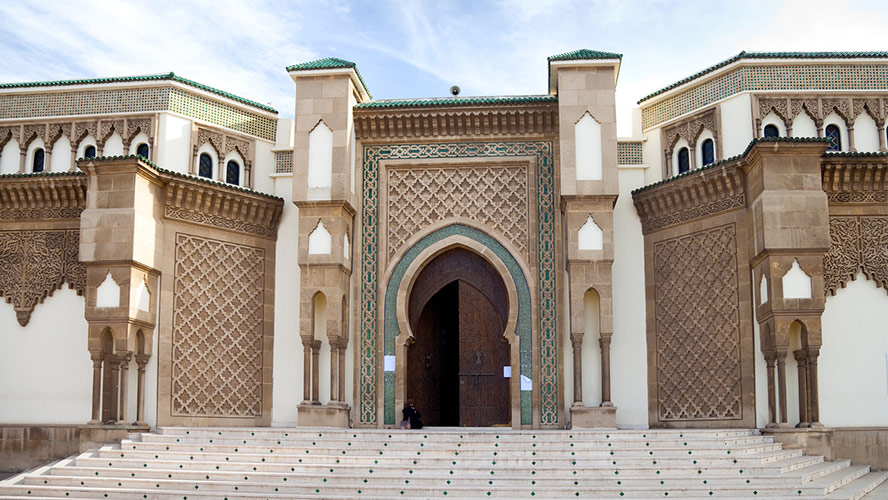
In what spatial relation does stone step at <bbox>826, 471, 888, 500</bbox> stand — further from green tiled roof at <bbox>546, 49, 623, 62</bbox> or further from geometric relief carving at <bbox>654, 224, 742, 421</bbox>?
green tiled roof at <bbox>546, 49, 623, 62</bbox>

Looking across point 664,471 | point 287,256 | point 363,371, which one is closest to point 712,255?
point 664,471

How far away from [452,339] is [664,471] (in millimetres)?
4766

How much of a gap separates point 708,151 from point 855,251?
6.42ft

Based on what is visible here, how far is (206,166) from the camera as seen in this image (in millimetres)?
11773

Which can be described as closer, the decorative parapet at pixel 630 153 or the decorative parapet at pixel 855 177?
the decorative parapet at pixel 855 177

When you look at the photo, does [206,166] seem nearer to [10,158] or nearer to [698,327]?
[10,158]

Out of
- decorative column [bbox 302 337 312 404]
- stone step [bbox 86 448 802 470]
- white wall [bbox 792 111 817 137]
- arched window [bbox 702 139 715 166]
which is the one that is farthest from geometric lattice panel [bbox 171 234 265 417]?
white wall [bbox 792 111 817 137]

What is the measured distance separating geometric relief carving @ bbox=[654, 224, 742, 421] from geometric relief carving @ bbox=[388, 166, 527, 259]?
1.72 m

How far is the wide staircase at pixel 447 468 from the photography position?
8.49m

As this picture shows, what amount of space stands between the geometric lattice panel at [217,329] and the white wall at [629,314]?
13.3 feet

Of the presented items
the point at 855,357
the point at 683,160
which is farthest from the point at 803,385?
the point at 683,160

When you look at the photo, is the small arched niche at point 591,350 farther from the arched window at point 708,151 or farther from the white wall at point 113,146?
the white wall at point 113,146

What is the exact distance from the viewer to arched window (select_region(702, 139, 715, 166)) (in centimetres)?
1133

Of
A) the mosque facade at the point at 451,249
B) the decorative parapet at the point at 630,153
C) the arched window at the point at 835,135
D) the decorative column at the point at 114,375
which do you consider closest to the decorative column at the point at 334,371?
the mosque facade at the point at 451,249
